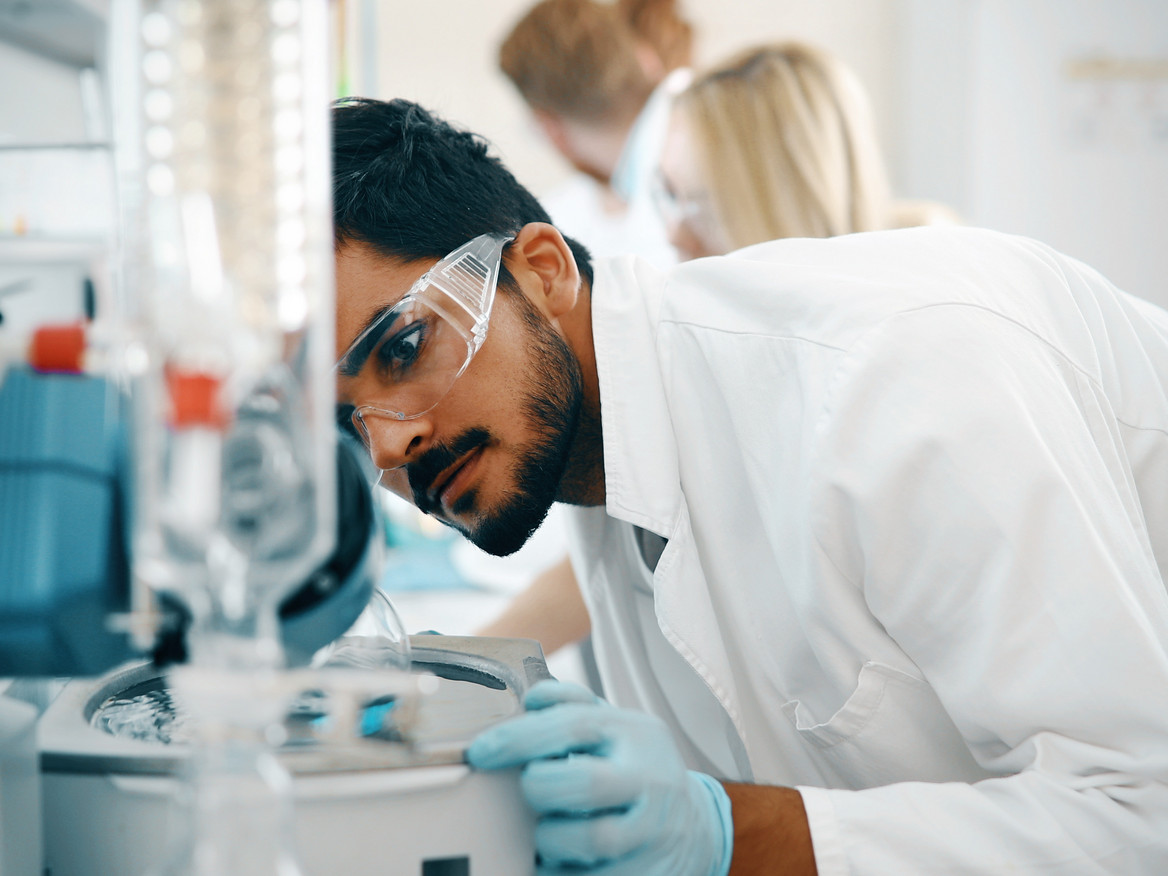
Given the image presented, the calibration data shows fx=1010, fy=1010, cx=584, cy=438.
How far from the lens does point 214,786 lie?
1.63ft

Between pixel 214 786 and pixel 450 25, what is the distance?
129 inches

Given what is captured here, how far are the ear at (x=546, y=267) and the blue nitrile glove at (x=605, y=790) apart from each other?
63 centimetres

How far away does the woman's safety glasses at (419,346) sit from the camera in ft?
3.42

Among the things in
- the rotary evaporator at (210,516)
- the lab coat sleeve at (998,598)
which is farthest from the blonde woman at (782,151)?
the rotary evaporator at (210,516)

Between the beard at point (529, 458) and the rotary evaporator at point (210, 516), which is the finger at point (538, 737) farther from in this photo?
the beard at point (529, 458)

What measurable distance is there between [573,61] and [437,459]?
204 cm

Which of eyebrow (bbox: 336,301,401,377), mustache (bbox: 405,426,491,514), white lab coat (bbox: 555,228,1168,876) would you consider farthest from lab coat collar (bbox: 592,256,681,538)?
eyebrow (bbox: 336,301,401,377)

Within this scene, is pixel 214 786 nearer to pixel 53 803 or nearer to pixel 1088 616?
pixel 53 803

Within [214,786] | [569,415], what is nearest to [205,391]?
[214,786]

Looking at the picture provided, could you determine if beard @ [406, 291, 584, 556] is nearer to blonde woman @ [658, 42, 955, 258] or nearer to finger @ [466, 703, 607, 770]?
finger @ [466, 703, 607, 770]

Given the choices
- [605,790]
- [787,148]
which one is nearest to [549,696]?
[605,790]

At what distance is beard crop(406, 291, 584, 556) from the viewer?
1.18 metres

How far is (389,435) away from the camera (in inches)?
42.6

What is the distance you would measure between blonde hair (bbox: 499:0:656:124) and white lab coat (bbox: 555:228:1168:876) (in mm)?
1775
